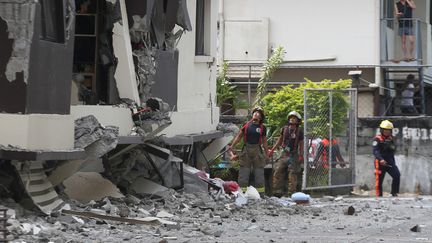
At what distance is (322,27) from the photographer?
24.4 meters

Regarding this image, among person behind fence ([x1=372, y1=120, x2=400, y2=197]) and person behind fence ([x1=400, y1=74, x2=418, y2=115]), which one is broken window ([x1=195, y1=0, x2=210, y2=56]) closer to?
person behind fence ([x1=372, y1=120, x2=400, y2=197])

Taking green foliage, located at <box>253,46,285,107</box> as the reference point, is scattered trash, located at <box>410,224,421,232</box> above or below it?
below

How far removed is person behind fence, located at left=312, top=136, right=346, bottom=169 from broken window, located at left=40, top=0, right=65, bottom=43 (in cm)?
809

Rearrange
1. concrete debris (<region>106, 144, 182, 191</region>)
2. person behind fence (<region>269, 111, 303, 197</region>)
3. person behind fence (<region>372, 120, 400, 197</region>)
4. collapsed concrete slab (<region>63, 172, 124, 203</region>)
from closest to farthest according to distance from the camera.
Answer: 1. collapsed concrete slab (<region>63, 172, 124, 203</region>)
2. concrete debris (<region>106, 144, 182, 191</region>)
3. person behind fence (<region>269, 111, 303, 197</region>)
4. person behind fence (<region>372, 120, 400, 197</region>)

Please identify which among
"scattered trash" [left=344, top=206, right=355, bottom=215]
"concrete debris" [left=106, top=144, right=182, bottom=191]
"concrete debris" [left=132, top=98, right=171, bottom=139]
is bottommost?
"scattered trash" [left=344, top=206, right=355, bottom=215]

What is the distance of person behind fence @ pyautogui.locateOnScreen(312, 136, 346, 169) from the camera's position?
17844 mm

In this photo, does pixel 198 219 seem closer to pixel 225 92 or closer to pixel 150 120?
pixel 150 120

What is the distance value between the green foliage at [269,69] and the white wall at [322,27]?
3.54ft

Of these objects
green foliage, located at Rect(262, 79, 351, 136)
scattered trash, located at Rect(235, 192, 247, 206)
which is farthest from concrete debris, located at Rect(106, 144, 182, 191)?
green foliage, located at Rect(262, 79, 351, 136)

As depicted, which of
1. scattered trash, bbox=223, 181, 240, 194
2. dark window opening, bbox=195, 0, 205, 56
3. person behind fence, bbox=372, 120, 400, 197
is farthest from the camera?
person behind fence, bbox=372, 120, 400, 197

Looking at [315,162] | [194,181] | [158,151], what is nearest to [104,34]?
[158,151]

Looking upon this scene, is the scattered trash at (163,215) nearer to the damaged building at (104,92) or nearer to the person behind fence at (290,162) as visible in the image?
the damaged building at (104,92)

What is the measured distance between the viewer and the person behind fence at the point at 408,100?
22828mm

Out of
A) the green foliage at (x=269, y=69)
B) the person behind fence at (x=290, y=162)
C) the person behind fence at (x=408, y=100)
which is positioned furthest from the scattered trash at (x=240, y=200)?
the person behind fence at (x=408, y=100)
